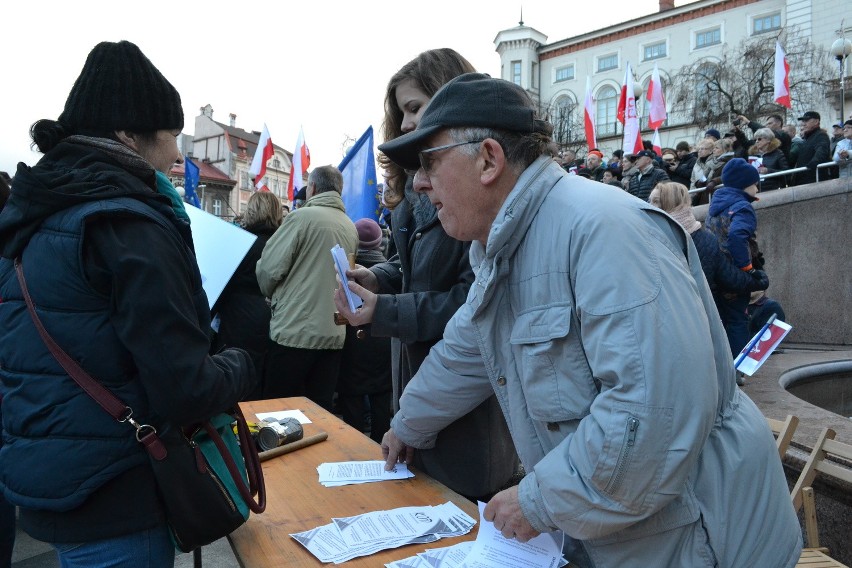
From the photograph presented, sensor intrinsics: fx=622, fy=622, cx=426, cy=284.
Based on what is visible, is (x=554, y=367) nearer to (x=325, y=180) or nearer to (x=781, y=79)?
(x=325, y=180)

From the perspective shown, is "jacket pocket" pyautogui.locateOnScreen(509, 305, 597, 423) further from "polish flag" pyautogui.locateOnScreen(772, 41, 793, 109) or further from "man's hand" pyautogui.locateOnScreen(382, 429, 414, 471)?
"polish flag" pyautogui.locateOnScreen(772, 41, 793, 109)

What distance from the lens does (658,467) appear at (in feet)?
3.62

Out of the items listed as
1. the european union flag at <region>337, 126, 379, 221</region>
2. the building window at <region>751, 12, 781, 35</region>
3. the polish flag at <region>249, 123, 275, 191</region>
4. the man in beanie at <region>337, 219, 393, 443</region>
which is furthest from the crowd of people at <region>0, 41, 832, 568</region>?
the building window at <region>751, 12, 781, 35</region>

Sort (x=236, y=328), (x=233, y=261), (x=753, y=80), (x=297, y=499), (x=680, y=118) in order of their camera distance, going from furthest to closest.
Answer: (x=680, y=118) → (x=753, y=80) → (x=236, y=328) → (x=233, y=261) → (x=297, y=499)

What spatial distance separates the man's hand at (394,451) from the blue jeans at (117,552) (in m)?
0.79

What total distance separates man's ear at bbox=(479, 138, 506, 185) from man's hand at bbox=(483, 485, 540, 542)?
677 mm

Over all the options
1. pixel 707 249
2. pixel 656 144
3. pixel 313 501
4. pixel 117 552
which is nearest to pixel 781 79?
pixel 656 144

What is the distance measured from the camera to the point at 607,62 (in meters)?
45.6

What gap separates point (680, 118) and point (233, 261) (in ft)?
133

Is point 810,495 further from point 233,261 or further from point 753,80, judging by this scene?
point 753,80

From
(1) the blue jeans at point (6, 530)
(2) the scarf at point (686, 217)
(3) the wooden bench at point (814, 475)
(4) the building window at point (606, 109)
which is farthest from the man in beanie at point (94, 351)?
(4) the building window at point (606, 109)

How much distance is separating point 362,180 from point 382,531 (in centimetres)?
497

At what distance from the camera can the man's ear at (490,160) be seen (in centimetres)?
138

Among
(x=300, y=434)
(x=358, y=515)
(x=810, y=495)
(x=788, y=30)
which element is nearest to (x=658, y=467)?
(x=358, y=515)
